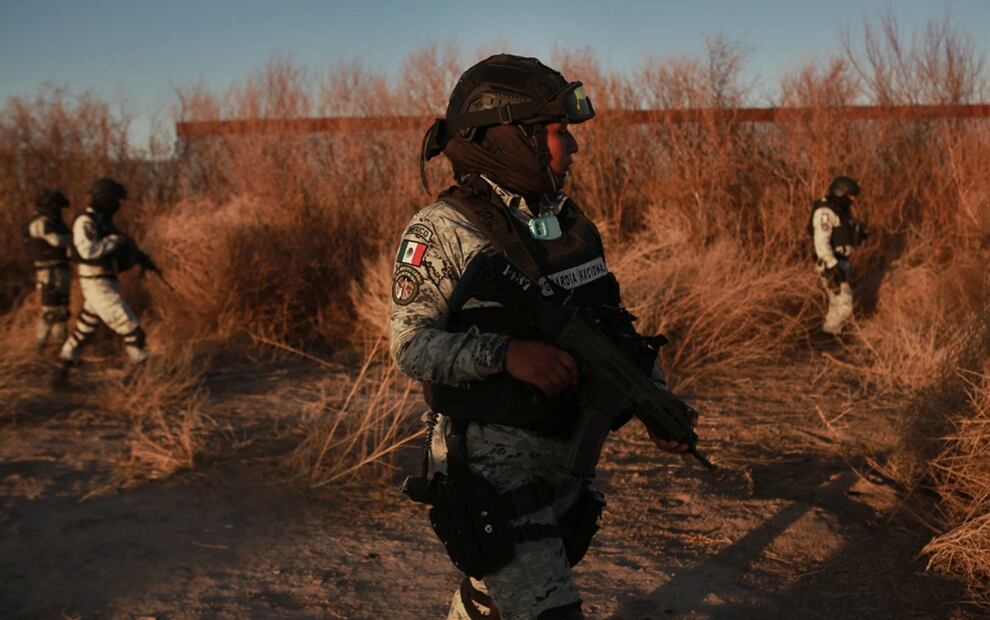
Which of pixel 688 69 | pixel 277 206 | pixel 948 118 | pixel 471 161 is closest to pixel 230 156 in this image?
pixel 277 206

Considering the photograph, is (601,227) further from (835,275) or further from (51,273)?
(51,273)

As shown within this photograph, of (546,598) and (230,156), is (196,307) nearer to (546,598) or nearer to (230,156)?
(230,156)

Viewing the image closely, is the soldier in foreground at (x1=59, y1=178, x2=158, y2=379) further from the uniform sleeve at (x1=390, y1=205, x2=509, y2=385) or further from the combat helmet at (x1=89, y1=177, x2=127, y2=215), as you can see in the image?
the uniform sleeve at (x1=390, y1=205, x2=509, y2=385)

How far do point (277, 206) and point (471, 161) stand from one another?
876 cm

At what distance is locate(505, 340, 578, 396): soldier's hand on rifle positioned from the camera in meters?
1.80

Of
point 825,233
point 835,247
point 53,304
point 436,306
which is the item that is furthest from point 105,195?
point 835,247

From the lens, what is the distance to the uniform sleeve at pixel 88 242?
686 centimetres

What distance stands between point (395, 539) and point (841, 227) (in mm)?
6307

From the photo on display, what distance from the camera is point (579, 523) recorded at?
2.16 m

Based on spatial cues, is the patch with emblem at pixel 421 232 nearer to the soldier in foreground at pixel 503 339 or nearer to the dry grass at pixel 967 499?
the soldier in foreground at pixel 503 339

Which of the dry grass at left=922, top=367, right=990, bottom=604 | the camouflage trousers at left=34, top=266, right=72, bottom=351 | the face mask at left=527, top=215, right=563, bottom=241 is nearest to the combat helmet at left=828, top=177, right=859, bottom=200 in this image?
the dry grass at left=922, top=367, right=990, bottom=604

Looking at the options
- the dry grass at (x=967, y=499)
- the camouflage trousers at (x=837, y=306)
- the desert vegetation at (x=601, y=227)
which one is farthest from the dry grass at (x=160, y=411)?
the camouflage trousers at (x=837, y=306)

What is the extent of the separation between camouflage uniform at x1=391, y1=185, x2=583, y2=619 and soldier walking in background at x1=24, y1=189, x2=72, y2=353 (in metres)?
6.65

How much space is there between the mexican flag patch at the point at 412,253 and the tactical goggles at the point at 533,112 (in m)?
0.33
